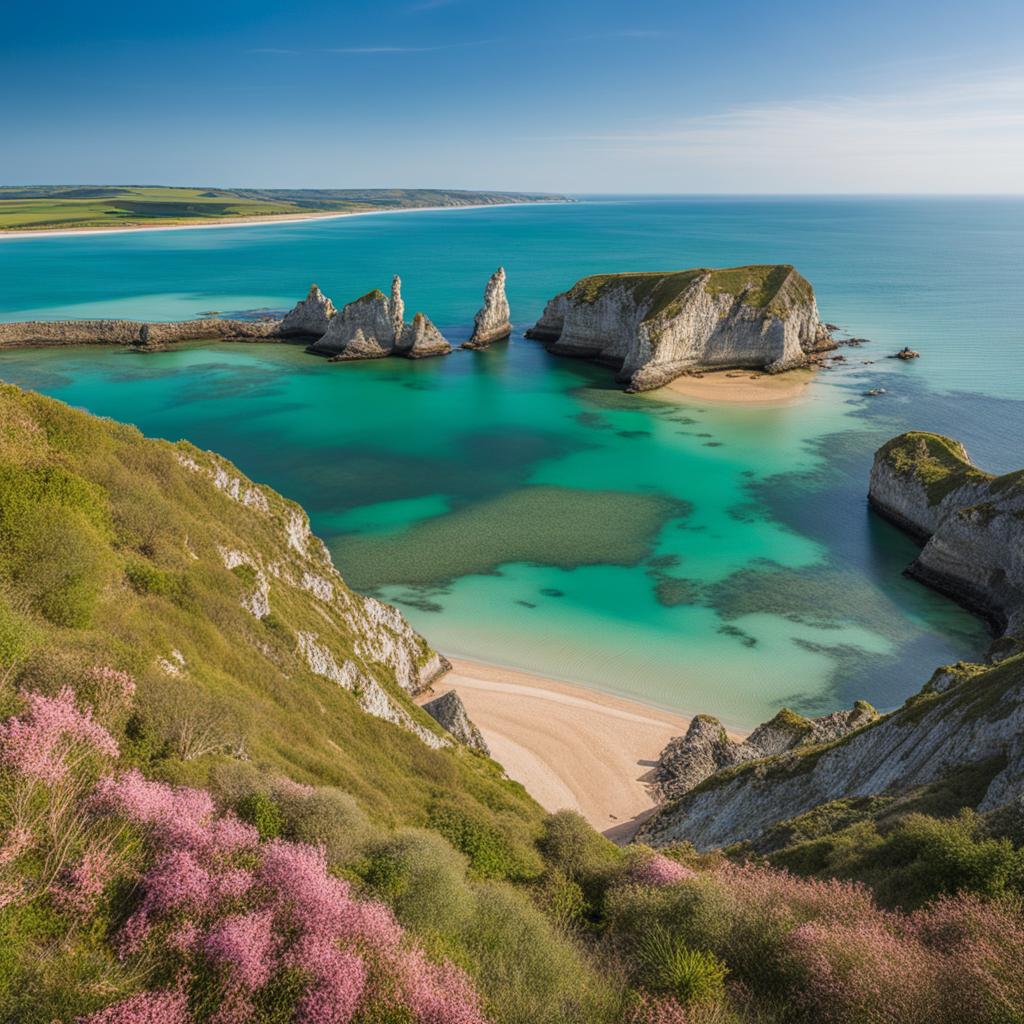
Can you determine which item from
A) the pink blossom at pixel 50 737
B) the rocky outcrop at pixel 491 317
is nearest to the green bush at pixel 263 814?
the pink blossom at pixel 50 737

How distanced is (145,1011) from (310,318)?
314 feet

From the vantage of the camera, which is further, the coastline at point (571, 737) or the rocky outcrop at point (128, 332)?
the rocky outcrop at point (128, 332)

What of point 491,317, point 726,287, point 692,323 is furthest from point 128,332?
point 726,287

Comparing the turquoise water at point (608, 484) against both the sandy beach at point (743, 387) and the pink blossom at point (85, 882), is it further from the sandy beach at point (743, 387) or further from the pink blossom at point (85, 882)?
the pink blossom at point (85, 882)

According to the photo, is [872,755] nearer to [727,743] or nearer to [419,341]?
[727,743]

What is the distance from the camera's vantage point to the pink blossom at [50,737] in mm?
9148

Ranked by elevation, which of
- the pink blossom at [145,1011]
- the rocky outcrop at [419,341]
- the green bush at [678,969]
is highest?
the rocky outcrop at [419,341]

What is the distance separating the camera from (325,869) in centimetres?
981

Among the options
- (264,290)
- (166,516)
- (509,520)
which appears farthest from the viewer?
(264,290)

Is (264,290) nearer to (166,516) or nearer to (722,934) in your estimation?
(166,516)

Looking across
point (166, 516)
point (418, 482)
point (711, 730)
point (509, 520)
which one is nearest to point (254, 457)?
point (418, 482)

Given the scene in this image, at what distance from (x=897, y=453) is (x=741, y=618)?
1972cm

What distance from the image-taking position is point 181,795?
34.4ft

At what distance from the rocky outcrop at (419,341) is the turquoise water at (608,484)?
2.46m
